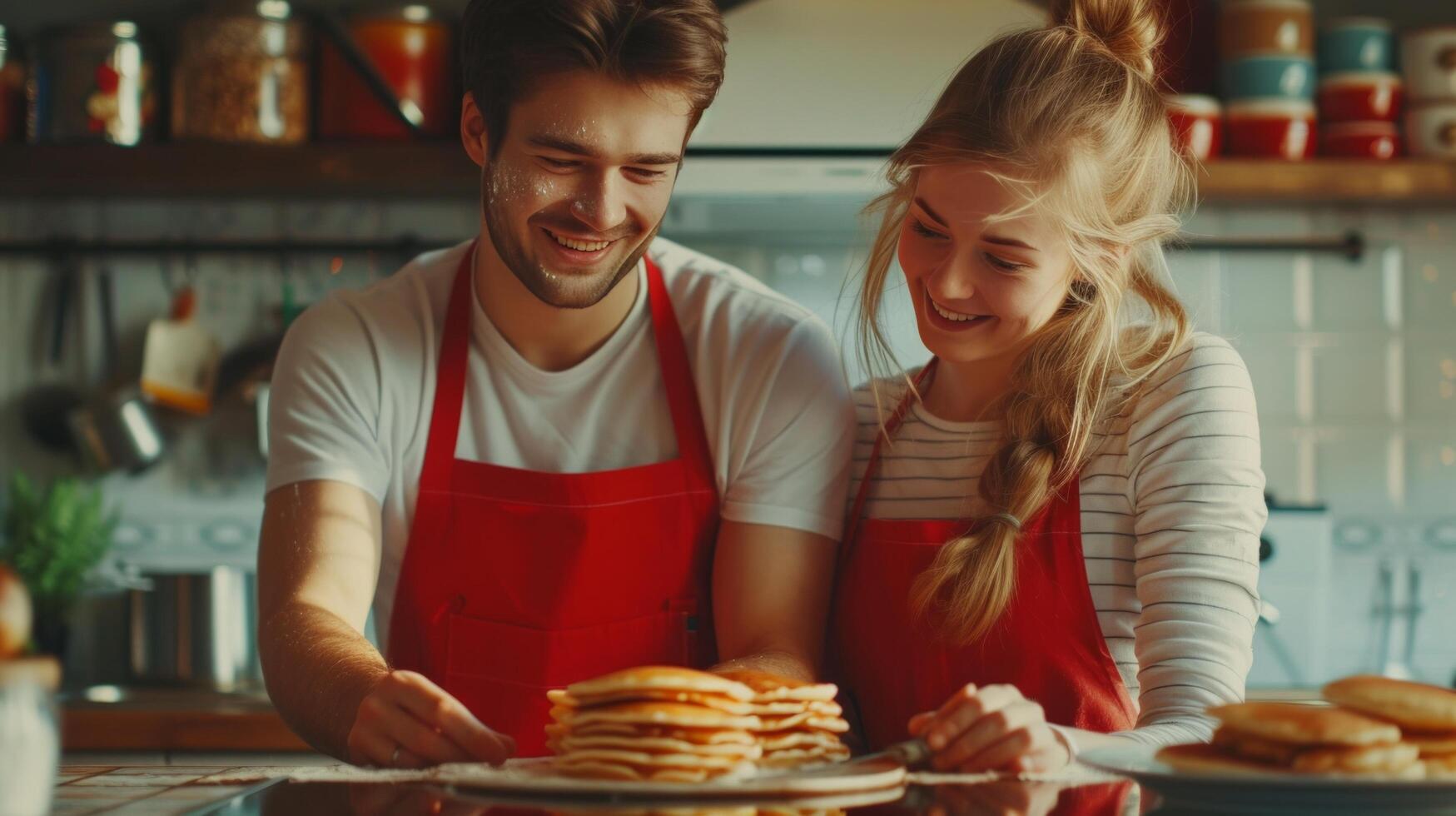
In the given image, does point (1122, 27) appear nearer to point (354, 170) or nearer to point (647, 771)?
point (647, 771)

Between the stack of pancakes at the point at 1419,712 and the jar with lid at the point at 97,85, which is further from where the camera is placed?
the jar with lid at the point at 97,85

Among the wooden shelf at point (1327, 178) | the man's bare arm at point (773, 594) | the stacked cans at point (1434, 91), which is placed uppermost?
the stacked cans at point (1434, 91)

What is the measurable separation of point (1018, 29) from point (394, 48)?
1.70 m

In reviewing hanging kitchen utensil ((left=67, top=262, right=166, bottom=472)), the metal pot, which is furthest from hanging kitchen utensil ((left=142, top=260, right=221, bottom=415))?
the metal pot

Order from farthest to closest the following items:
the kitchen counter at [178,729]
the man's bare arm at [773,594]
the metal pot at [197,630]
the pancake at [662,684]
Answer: the metal pot at [197,630], the kitchen counter at [178,729], the man's bare arm at [773,594], the pancake at [662,684]

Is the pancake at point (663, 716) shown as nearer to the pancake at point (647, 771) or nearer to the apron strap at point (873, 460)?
the pancake at point (647, 771)

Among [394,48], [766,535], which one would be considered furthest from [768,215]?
[766,535]

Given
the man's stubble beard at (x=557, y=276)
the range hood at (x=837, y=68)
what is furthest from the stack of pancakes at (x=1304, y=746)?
the range hood at (x=837, y=68)

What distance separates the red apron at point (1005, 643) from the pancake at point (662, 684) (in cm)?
41

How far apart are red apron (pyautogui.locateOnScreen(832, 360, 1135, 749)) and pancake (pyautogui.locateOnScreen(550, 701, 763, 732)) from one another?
409mm

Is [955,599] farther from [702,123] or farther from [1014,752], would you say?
[702,123]

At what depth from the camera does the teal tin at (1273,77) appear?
280 cm

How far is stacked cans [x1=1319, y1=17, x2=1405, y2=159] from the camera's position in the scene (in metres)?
2.85

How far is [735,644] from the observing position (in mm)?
1489
